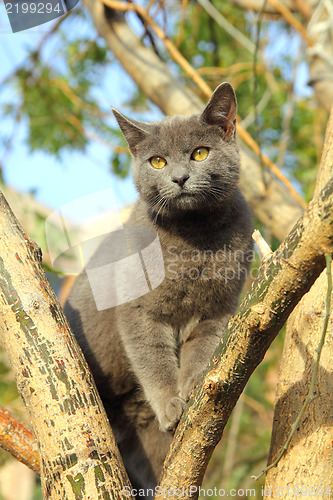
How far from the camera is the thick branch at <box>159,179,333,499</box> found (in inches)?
41.6

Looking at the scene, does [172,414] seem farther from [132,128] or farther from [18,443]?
[132,128]

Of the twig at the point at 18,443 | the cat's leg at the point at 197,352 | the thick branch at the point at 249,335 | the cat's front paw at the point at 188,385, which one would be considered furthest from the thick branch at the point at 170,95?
the twig at the point at 18,443

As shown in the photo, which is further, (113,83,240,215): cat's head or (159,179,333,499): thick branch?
(113,83,240,215): cat's head

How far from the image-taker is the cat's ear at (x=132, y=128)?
76.0 inches

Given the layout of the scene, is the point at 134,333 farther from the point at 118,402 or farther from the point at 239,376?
the point at 239,376

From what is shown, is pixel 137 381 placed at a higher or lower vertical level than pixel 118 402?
higher

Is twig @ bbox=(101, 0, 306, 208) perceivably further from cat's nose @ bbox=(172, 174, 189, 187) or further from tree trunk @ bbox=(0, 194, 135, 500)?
tree trunk @ bbox=(0, 194, 135, 500)

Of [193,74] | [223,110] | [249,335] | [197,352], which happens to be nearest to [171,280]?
[197,352]

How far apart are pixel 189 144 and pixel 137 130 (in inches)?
10.1

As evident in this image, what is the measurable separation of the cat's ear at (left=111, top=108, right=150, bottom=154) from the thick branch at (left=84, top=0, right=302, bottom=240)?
93 cm

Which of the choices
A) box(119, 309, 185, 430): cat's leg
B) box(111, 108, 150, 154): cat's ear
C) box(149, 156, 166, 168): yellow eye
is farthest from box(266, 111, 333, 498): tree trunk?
box(111, 108, 150, 154): cat's ear

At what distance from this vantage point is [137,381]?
192 cm

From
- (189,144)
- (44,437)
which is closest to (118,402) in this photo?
(44,437)

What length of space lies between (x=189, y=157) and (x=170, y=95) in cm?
132
